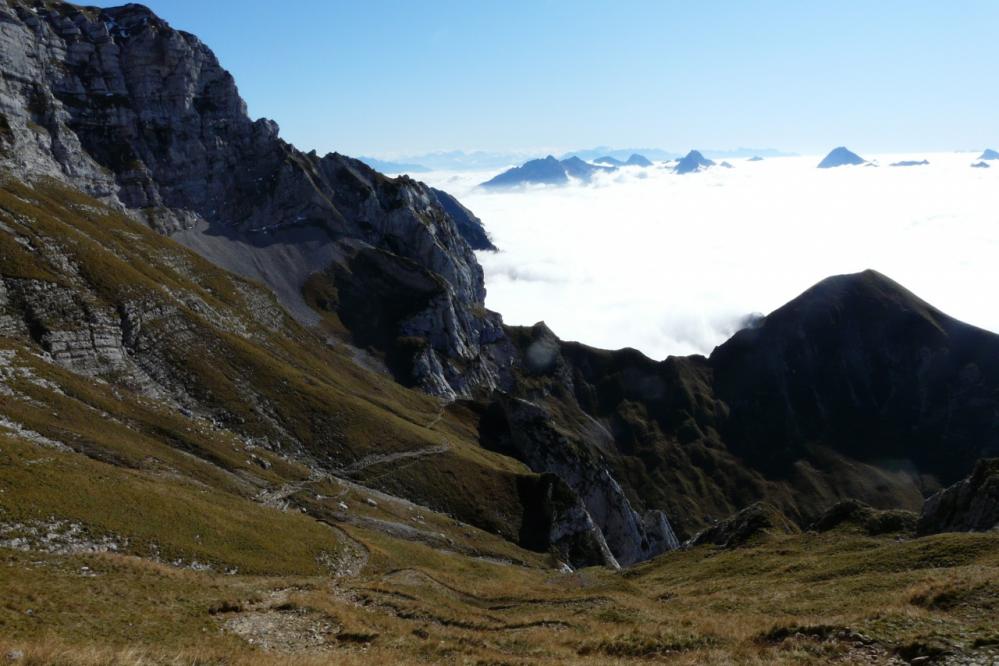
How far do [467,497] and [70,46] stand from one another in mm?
195208

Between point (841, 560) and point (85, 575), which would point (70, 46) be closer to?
point (85, 575)

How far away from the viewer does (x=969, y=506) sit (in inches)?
2496

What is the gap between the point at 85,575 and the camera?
31.9 meters

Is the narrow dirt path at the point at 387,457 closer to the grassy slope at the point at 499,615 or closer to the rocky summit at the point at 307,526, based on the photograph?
the rocky summit at the point at 307,526

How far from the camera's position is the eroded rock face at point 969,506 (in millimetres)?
60188

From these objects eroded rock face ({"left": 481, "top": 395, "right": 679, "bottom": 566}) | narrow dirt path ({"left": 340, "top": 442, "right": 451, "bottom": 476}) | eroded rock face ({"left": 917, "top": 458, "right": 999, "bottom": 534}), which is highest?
eroded rock face ({"left": 917, "top": 458, "right": 999, "bottom": 534})

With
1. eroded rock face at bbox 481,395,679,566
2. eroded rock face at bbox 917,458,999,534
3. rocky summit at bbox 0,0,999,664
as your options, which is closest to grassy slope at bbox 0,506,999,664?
rocky summit at bbox 0,0,999,664

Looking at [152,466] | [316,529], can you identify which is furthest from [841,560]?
[152,466]

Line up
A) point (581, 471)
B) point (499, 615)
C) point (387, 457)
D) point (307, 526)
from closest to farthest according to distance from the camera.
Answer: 1. point (499, 615)
2. point (307, 526)
3. point (387, 457)
4. point (581, 471)

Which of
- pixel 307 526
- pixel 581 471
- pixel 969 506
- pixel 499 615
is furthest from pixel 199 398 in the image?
pixel 581 471

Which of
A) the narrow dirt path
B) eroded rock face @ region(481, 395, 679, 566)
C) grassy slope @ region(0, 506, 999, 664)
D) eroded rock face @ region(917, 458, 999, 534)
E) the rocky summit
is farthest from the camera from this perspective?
eroded rock face @ region(481, 395, 679, 566)

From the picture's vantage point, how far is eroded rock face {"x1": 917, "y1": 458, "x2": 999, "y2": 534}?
60.2 meters

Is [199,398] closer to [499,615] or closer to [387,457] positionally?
[387,457]

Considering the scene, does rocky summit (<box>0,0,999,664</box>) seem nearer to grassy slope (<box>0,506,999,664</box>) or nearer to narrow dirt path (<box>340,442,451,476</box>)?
grassy slope (<box>0,506,999,664</box>)
